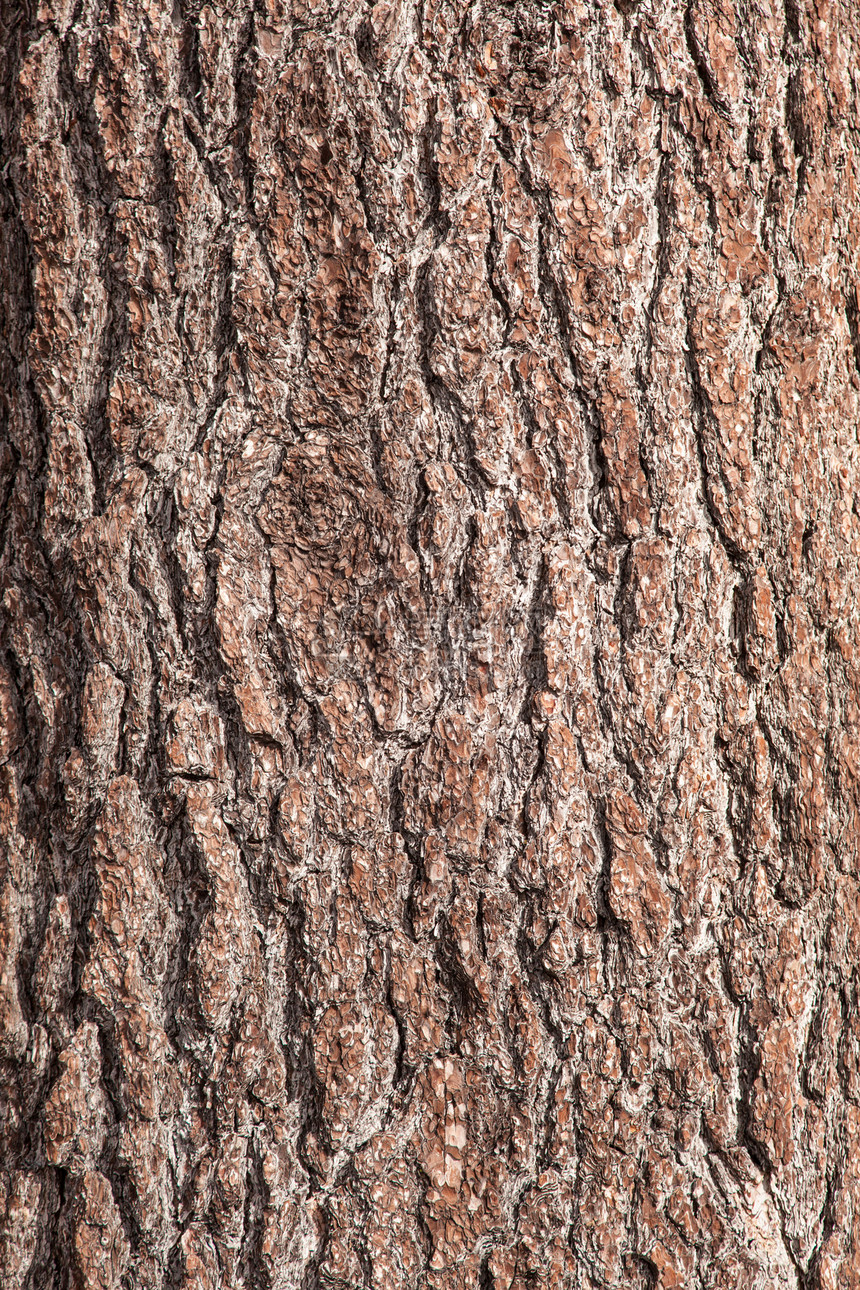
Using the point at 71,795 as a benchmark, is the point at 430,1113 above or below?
below

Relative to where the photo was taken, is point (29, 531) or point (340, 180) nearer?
point (340, 180)

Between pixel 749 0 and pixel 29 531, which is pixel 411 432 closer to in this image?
pixel 29 531

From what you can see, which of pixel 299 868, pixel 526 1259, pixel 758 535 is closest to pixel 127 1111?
pixel 299 868

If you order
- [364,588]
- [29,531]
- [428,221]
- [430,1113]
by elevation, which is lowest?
[430,1113]

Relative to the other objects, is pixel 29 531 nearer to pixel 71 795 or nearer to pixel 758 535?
pixel 71 795

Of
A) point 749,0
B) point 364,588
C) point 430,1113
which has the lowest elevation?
point 430,1113

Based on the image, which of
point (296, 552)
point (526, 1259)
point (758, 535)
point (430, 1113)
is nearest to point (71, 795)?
point (296, 552)
